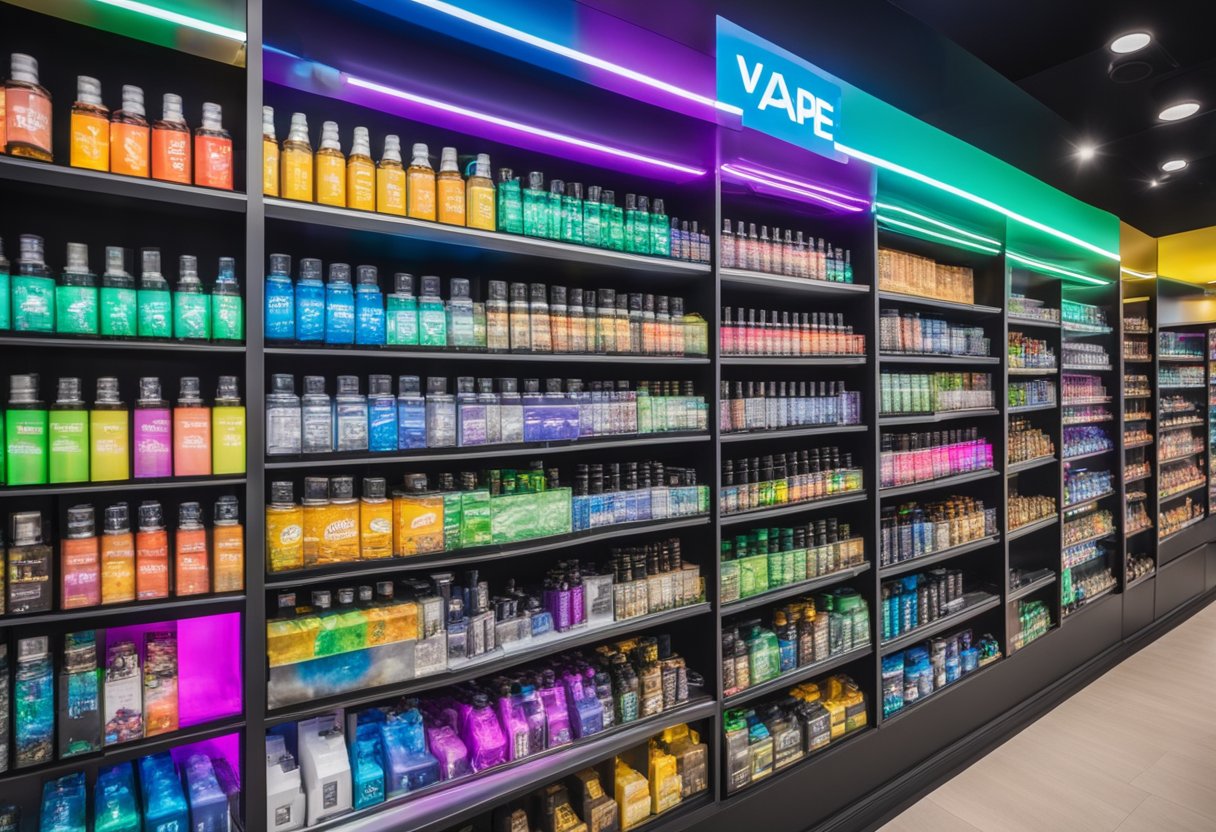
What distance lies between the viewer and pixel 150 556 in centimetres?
168

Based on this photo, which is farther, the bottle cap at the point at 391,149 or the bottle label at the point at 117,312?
the bottle cap at the point at 391,149

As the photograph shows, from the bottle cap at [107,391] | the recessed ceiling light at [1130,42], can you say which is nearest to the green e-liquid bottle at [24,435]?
the bottle cap at [107,391]

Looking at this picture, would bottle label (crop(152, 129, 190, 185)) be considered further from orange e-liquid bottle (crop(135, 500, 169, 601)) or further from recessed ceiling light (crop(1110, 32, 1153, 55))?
recessed ceiling light (crop(1110, 32, 1153, 55))

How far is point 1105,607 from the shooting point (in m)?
4.79

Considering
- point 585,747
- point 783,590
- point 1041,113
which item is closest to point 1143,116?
point 1041,113

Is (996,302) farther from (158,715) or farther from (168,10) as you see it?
(158,715)

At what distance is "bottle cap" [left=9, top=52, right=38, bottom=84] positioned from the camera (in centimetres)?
153

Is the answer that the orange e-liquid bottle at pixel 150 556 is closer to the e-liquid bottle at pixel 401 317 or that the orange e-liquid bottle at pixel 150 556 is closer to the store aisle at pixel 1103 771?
the e-liquid bottle at pixel 401 317

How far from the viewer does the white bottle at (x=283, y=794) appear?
71.1 inches

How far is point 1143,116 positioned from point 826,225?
8.37 ft

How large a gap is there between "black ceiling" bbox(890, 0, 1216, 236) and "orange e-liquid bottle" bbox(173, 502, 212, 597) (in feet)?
10.9

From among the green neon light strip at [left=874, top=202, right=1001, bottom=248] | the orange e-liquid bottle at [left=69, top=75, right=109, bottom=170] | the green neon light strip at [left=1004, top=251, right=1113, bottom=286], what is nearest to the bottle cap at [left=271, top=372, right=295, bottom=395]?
the orange e-liquid bottle at [left=69, top=75, right=109, bottom=170]

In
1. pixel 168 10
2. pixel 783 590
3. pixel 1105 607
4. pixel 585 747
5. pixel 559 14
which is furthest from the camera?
pixel 1105 607

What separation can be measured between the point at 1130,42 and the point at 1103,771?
3.77 m
